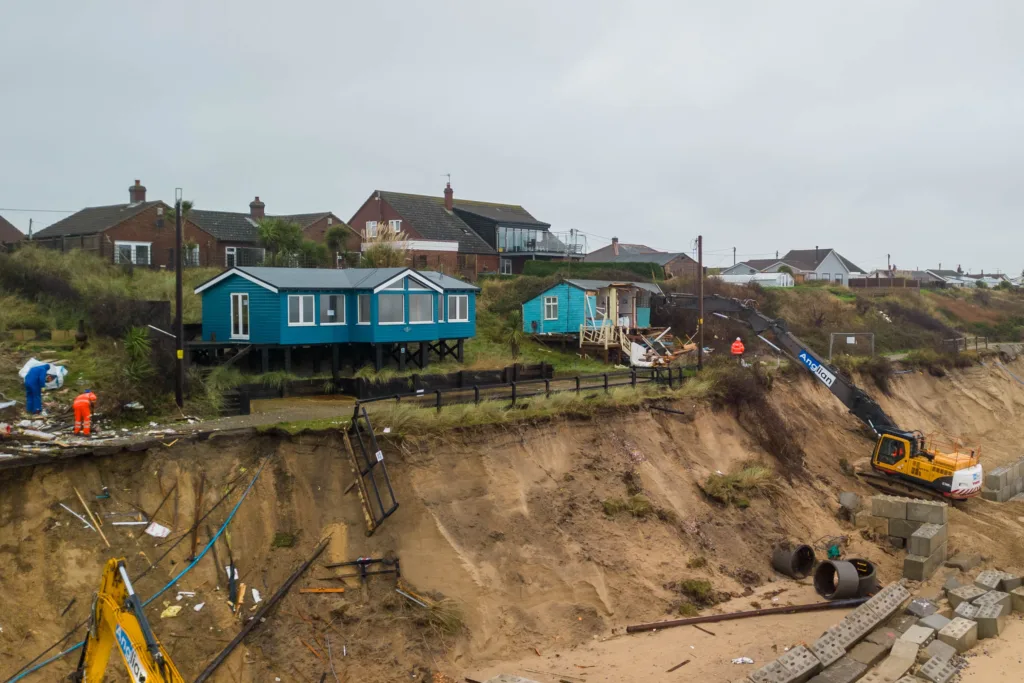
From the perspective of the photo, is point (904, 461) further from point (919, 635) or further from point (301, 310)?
point (301, 310)

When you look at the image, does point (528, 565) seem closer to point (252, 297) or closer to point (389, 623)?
point (389, 623)

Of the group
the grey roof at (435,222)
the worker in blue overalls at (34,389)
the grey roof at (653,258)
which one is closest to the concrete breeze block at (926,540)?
the worker in blue overalls at (34,389)

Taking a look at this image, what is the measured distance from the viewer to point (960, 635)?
1728cm

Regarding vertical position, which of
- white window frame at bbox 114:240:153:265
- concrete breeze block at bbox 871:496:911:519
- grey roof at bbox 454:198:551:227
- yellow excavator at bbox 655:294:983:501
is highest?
grey roof at bbox 454:198:551:227

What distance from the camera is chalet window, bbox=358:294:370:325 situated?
2875cm

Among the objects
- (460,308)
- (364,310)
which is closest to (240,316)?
(364,310)

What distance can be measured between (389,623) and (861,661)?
918cm

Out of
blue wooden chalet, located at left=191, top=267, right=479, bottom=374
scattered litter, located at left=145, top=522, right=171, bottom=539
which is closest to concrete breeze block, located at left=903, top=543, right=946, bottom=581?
blue wooden chalet, located at left=191, top=267, right=479, bottom=374

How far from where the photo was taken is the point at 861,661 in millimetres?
16500

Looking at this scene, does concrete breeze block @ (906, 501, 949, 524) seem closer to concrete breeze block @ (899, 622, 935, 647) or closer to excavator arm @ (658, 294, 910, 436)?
excavator arm @ (658, 294, 910, 436)

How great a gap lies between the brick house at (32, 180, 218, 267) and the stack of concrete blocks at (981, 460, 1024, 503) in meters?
35.9

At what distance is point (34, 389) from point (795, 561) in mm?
19591

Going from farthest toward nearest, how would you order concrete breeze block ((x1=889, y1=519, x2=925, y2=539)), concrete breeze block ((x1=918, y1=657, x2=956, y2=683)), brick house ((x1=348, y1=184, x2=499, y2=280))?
1. brick house ((x1=348, y1=184, x2=499, y2=280))
2. concrete breeze block ((x1=889, y1=519, x2=925, y2=539))
3. concrete breeze block ((x1=918, y1=657, x2=956, y2=683))

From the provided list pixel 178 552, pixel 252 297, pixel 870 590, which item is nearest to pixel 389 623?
pixel 178 552
